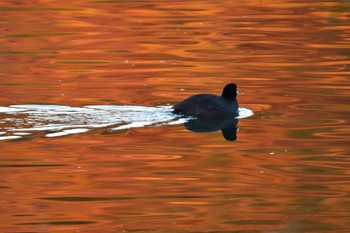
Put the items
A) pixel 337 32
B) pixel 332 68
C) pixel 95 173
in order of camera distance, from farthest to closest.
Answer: pixel 337 32 → pixel 332 68 → pixel 95 173

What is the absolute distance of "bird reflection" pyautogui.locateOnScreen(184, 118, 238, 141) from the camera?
11.8 metres

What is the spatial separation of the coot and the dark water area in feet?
0.61

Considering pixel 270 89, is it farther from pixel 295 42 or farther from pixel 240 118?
pixel 295 42

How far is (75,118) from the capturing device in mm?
11914

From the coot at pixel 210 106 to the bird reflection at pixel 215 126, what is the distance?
3.1 inches

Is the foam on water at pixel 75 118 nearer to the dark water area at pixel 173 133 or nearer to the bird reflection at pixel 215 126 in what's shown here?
the dark water area at pixel 173 133

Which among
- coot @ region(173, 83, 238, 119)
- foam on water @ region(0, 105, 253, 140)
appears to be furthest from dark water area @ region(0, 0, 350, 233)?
Answer: coot @ region(173, 83, 238, 119)

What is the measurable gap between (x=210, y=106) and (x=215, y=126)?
0.29 metres

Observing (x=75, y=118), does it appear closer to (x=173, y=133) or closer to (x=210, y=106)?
(x=173, y=133)

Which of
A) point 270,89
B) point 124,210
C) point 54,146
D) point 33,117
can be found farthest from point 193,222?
point 270,89

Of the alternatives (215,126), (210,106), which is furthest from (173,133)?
(210,106)

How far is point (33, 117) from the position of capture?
1188 cm

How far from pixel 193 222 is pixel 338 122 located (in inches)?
167

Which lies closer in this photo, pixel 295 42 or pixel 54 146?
pixel 54 146
